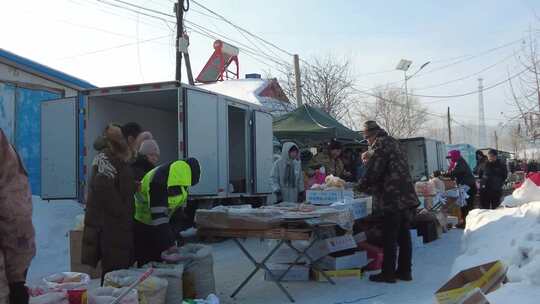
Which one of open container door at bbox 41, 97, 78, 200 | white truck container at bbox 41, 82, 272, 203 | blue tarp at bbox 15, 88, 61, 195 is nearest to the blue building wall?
blue tarp at bbox 15, 88, 61, 195

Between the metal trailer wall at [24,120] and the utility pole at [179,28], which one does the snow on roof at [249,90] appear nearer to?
the utility pole at [179,28]

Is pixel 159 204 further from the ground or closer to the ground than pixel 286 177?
closer to the ground

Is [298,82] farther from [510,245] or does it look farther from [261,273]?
[510,245]

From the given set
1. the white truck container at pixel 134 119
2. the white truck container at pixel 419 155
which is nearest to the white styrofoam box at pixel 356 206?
the white truck container at pixel 134 119

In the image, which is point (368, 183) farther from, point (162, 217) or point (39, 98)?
point (39, 98)

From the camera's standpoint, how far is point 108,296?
3.44 m

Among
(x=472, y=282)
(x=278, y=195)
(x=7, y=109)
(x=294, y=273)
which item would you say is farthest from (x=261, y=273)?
(x=7, y=109)

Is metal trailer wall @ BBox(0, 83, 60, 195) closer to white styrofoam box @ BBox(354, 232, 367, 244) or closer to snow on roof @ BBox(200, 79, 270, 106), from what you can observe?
white styrofoam box @ BBox(354, 232, 367, 244)

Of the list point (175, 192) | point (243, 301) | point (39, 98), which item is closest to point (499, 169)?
point (243, 301)

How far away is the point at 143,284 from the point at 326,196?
340cm

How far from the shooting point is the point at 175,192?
184 inches

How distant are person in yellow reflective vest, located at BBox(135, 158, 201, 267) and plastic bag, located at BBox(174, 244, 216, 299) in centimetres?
24

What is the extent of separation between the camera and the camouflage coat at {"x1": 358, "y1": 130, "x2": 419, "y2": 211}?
640 cm

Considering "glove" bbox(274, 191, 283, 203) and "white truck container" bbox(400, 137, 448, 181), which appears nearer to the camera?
"glove" bbox(274, 191, 283, 203)
